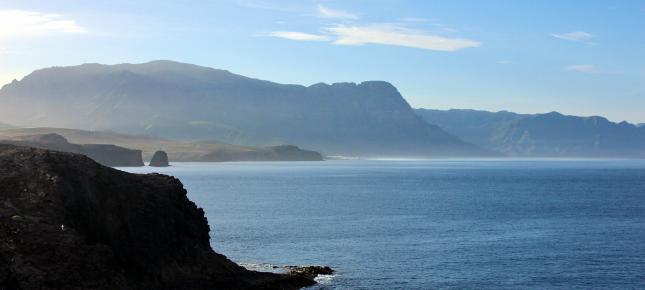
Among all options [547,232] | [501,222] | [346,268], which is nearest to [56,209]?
[346,268]

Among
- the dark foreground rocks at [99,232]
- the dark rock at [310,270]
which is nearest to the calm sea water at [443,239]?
the dark rock at [310,270]

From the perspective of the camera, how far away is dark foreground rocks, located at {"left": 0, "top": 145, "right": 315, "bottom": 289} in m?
43.4

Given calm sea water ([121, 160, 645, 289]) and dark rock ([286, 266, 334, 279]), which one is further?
calm sea water ([121, 160, 645, 289])

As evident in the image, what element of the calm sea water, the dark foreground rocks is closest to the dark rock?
the calm sea water

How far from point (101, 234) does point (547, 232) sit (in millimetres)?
63581

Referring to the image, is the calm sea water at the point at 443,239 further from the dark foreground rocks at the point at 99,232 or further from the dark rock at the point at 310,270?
the dark foreground rocks at the point at 99,232

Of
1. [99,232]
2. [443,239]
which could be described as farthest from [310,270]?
[443,239]

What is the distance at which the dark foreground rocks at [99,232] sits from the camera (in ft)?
142

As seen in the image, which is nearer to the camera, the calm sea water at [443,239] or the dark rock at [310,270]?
the dark rock at [310,270]

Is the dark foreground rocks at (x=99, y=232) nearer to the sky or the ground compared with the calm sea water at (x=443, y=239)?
nearer to the sky

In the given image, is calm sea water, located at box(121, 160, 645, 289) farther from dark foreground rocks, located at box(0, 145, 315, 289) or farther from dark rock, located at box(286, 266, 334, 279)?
dark foreground rocks, located at box(0, 145, 315, 289)

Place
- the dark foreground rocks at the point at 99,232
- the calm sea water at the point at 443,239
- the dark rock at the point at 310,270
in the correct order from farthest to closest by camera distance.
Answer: the calm sea water at the point at 443,239 → the dark rock at the point at 310,270 → the dark foreground rocks at the point at 99,232

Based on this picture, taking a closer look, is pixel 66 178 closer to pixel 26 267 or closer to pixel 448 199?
pixel 26 267

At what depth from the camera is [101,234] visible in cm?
5022
